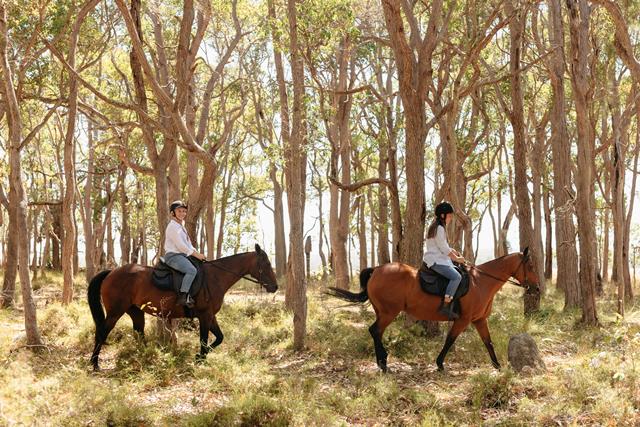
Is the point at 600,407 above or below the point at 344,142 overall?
below

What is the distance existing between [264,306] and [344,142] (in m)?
6.12

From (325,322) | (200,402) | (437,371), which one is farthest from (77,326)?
(437,371)

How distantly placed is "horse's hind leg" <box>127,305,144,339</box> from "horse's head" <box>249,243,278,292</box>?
6.63ft

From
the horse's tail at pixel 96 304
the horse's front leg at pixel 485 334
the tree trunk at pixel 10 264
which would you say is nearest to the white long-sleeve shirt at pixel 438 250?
the horse's front leg at pixel 485 334

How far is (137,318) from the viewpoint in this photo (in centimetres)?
1072

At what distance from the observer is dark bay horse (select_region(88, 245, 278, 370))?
1008cm

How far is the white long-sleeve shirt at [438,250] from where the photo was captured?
9.89 m

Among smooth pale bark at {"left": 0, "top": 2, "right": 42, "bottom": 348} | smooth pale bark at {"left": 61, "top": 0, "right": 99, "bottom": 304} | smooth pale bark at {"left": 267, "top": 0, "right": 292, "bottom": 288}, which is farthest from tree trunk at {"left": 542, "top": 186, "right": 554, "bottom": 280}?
smooth pale bark at {"left": 0, "top": 2, "right": 42, "bottom": 348}

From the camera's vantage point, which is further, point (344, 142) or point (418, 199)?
point (344, 142)

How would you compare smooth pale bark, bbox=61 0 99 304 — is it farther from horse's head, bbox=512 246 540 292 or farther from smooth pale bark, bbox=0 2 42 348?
horse's head, bbox=512 246 540 292

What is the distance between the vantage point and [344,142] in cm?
1953

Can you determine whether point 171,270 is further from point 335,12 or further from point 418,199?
point 335,12

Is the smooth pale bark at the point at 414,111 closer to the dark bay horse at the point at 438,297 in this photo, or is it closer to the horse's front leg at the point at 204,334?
the dark bay horse at the point at 438,297

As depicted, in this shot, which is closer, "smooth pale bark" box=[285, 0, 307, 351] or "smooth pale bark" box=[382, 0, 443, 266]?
"smooth pale bark" box=[285, 0, 307, 351]
